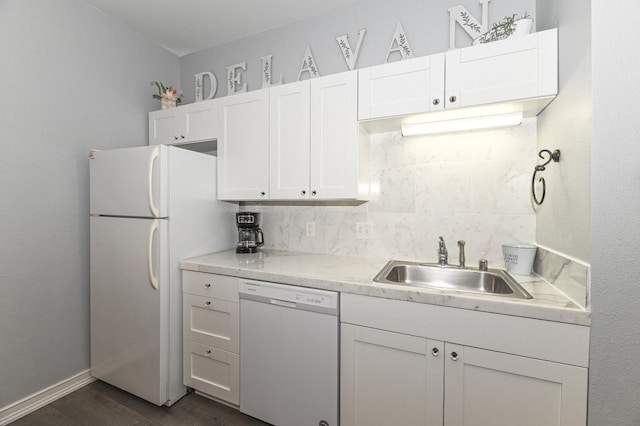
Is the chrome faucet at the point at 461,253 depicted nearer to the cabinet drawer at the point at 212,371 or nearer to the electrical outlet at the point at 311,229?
the electrical outlet at the point at 311,229

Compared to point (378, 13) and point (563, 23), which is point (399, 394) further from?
point (378, 13)

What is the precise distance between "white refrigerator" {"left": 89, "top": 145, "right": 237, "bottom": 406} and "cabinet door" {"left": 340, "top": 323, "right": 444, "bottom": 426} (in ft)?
3.81

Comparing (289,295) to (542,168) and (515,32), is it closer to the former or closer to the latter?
(542,168)

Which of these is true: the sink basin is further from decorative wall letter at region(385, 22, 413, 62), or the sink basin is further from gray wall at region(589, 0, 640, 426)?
decorative wall letter at region(385, 22, 413, 62)

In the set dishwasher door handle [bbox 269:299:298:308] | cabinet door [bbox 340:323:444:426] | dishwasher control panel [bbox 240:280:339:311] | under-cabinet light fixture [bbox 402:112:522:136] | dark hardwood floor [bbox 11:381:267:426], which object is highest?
under-cabinet light fixture [bbox 402:112:522:136]

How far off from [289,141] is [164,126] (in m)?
1.22

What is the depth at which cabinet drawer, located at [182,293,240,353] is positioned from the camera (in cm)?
171

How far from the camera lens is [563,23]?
1.25m

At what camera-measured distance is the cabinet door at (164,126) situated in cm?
230

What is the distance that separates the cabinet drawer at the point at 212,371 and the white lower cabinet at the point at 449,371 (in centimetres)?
71

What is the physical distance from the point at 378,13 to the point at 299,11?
622 mm

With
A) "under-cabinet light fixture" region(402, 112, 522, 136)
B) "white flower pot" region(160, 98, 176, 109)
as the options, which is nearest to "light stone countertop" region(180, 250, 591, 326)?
"under-cabinet light fixture" region(402, 112, 522, 136)

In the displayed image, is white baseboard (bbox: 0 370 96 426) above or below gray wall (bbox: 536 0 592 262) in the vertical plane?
below

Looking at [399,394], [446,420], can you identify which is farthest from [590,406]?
[399,394]
